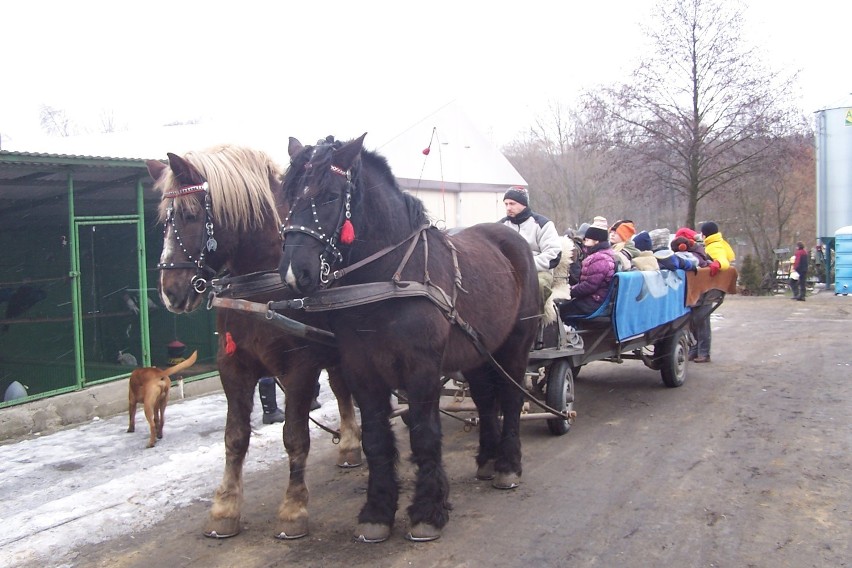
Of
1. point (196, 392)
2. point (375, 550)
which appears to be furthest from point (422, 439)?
point (196, 392)

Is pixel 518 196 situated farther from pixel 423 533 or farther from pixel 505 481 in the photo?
pixel 423 533

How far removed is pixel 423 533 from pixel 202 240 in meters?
2.00

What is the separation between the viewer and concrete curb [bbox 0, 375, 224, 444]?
21.1 ft

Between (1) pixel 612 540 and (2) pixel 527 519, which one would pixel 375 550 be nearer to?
(2) pixel 527 519

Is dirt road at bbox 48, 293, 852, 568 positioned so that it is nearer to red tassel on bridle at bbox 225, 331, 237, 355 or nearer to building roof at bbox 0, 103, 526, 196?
red tassel on bridle at bbox 225, 331, 237, 355

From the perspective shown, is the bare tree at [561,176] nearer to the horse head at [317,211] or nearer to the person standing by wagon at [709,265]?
the person standing by wagon at [709,265]

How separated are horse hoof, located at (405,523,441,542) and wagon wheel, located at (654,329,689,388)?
4.86 m

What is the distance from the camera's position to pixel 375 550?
3.83m

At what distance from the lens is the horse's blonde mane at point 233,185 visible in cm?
379

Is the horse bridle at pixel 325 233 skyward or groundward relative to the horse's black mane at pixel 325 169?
groundward

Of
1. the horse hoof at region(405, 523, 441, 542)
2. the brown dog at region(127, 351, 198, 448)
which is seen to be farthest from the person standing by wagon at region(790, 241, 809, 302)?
the horse hoof at region(405, 523, 441, 542)

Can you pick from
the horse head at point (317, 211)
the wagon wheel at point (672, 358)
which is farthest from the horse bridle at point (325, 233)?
the wagon wheel at point (672, 358)

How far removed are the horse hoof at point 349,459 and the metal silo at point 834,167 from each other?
22592 mm

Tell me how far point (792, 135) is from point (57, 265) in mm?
17793
